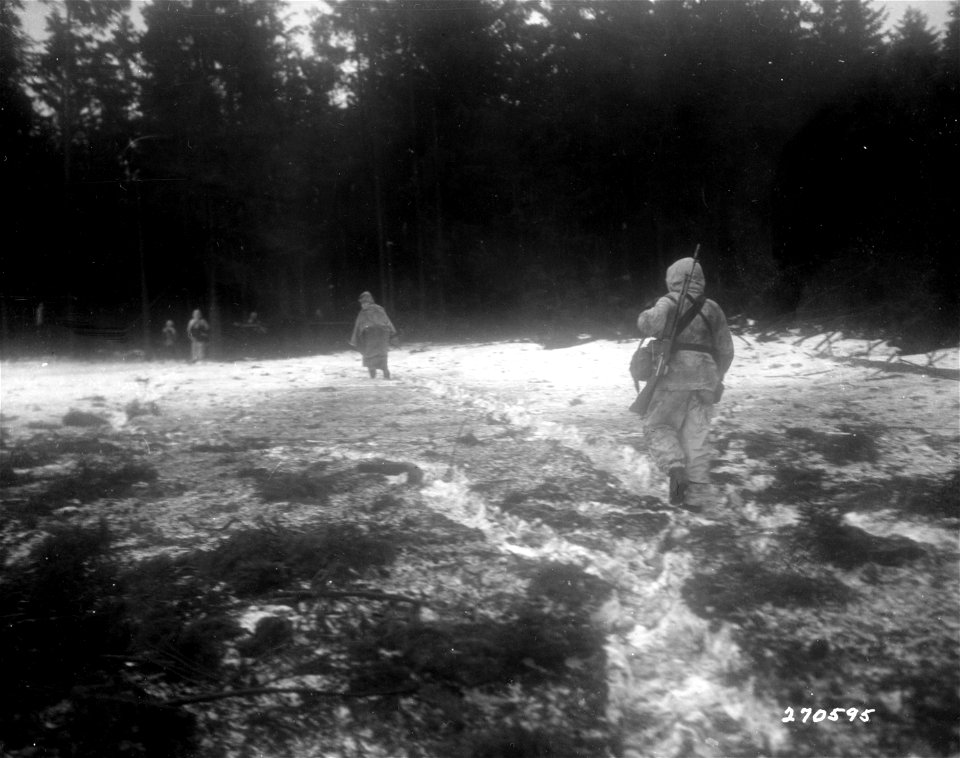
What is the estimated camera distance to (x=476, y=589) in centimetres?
363

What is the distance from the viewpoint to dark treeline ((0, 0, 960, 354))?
25.3ft

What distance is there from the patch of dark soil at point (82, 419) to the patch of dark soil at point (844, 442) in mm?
7051

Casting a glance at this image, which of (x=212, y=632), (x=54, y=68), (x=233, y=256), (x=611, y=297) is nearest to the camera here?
(x=212, y=632)

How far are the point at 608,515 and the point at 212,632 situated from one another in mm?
2738

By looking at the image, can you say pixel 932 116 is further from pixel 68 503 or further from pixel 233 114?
pixel 68 503

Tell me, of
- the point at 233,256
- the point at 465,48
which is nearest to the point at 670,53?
the point at 465,48

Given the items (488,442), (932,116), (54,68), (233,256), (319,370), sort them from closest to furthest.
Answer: (54,68), (488,442), (932,116), (319,370), (233,256)

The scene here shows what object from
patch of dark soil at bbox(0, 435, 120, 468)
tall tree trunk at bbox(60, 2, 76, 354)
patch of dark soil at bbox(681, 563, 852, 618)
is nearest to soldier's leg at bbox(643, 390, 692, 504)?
patch of dark soil at bbox(681, 563, 852, 618)

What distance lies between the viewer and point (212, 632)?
3119 mm

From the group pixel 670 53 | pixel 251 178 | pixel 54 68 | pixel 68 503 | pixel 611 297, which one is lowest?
pixel 68 503

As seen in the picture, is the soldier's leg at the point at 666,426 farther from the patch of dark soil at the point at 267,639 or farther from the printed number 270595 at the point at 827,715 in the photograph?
the patch of dark soil at the point at 267,639

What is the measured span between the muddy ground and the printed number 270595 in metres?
0.01

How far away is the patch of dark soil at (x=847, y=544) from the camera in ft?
12.6

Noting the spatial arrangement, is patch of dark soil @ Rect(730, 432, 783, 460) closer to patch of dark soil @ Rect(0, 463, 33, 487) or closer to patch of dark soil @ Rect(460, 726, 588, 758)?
patch of dark soil @ Rect(460, 726, 588, 758)
